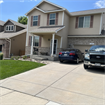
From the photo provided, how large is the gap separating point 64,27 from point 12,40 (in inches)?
342

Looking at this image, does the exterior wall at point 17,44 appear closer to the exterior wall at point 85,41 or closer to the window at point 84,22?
the exterior wall at point 85,41

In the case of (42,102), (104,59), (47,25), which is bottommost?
(42,102)

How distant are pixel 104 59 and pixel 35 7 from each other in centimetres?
1250

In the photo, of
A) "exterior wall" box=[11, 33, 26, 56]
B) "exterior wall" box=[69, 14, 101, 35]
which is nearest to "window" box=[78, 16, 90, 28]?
"exterior wall" box=[69, 14, 101, 35]

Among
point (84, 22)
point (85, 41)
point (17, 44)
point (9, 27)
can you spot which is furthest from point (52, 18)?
point (9, 27)

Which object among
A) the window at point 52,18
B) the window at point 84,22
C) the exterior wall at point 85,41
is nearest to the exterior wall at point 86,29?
the window at point 84,22

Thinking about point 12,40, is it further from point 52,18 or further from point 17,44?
point 52,18

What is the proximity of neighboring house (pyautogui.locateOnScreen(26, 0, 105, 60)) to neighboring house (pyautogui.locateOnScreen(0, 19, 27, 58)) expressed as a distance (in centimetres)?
314

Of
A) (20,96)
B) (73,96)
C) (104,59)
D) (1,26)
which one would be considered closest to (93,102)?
(73,96)

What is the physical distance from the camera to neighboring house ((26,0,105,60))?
46.0 feet

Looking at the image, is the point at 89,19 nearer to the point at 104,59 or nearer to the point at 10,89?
the point at 104,59

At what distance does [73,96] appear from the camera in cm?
388

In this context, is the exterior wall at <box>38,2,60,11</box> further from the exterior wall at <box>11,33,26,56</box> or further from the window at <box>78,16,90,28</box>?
the exterior wall at <box>11,33,26,56</box>

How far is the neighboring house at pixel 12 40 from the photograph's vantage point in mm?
16844
